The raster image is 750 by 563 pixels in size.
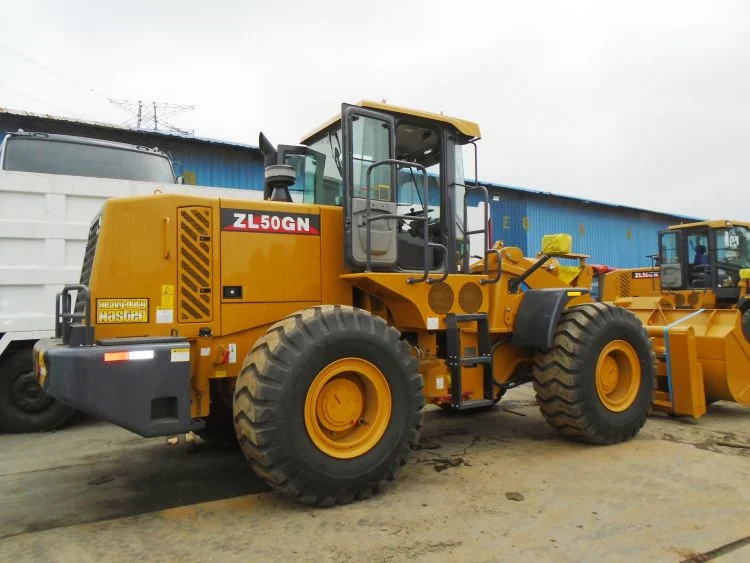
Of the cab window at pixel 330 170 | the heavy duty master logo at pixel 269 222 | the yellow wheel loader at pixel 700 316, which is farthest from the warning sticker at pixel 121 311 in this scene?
the yellow wheel loader at pixel 700 316

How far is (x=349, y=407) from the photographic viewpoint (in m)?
3.83

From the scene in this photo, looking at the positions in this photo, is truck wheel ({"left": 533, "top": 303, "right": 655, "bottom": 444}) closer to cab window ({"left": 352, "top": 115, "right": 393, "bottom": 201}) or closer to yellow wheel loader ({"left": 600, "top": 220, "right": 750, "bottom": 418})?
yellow wheel loader ({"left": 600, "top": 220, "right": 750, "bottom": 418})

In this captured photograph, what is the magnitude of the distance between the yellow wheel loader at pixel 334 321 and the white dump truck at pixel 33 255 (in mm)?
1916

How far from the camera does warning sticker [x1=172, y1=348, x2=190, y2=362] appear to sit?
11.4 ft

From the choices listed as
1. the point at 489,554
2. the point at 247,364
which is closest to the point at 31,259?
the point at 247,364

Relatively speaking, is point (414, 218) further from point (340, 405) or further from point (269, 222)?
point (340, 405)

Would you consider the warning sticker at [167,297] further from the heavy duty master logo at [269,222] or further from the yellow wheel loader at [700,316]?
the yellow wheel loader at [700,316]

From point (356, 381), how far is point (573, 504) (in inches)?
63.9

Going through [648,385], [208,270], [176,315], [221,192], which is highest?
[221,192]

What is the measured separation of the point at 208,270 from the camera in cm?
393

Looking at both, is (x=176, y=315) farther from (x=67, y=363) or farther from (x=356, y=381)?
(x=356, y=381)

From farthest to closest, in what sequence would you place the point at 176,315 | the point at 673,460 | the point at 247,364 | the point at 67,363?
the point at 673,460
the point at 176,315
the point at 247,364
the point at 67,363

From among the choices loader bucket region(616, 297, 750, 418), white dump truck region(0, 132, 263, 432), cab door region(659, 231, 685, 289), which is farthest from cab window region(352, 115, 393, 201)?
cab door region(659, 231, 685, 289)

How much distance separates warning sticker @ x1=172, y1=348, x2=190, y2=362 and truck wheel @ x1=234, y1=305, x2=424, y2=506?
1.17ft
